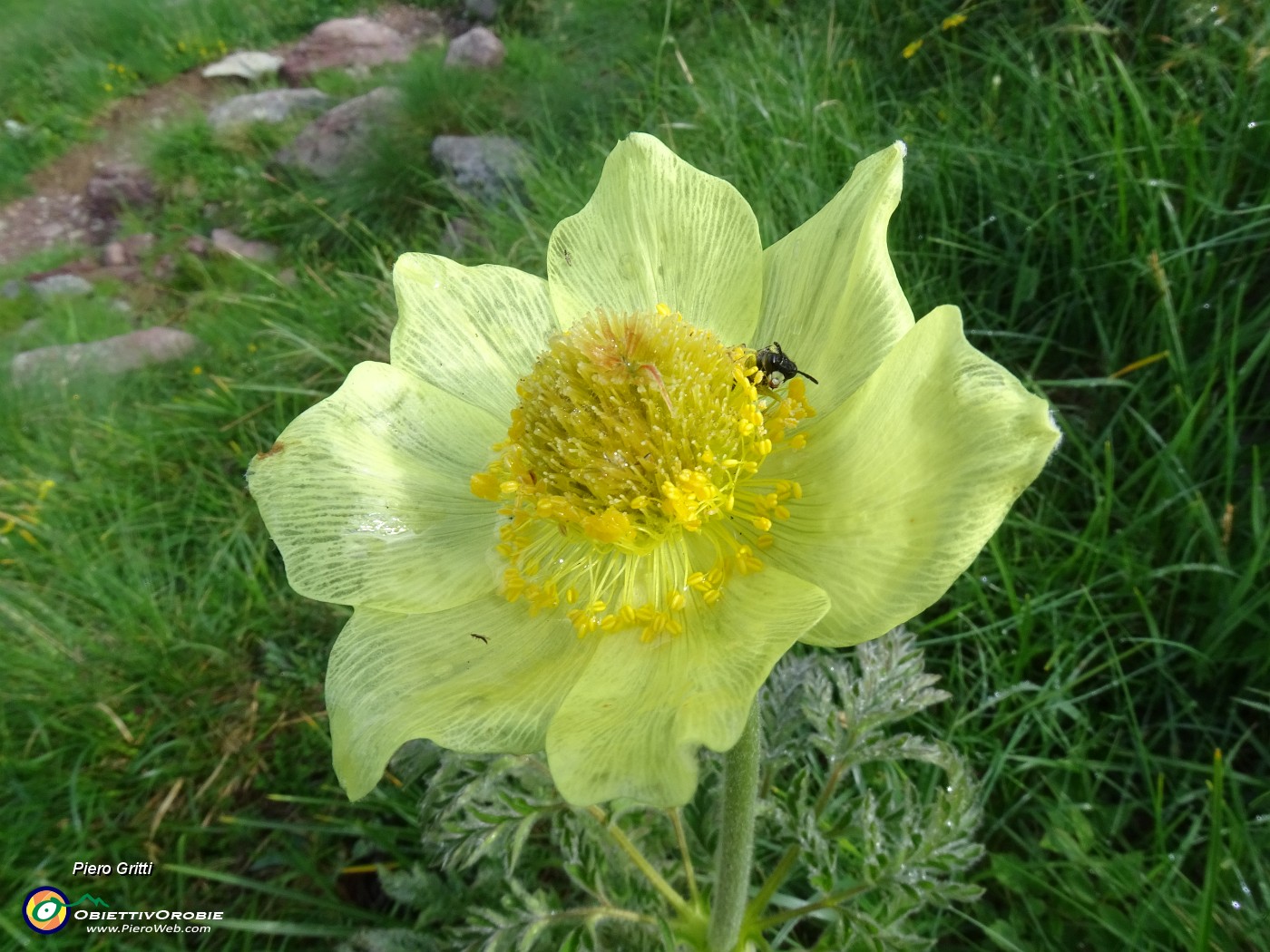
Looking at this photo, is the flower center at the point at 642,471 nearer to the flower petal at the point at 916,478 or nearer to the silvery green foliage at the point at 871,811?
the flower petal at the point at 916,478

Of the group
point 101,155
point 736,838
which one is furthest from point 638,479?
point 101,155

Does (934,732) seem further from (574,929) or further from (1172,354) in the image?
(1172,354)

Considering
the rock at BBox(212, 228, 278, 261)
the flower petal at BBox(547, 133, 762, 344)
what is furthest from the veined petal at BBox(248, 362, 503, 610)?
the rock at BBox(212, 228, 278, 261)

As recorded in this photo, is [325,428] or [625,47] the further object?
[625,47]

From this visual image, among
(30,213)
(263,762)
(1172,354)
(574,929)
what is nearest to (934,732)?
(574,929)

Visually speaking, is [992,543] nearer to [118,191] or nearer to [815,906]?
[815,906]

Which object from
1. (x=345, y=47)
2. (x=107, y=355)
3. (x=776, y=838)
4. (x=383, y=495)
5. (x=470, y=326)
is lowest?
(x=107, y=355)

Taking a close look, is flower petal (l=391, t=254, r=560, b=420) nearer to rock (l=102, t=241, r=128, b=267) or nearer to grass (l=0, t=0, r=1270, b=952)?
grass (l=0, t=0, r=1270, b=952)

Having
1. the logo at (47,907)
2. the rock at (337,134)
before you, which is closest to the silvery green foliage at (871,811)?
the logo at (47,907)
